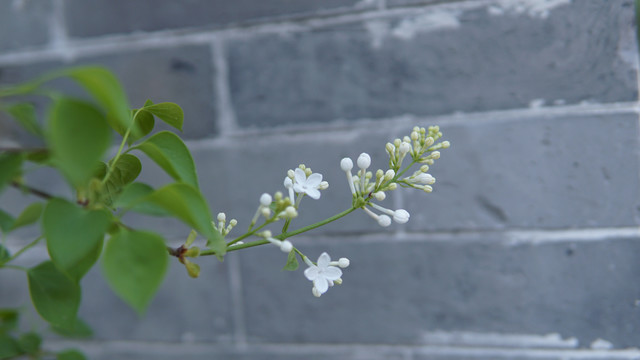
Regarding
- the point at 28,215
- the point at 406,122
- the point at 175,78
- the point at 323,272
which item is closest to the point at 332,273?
the point at 323,272

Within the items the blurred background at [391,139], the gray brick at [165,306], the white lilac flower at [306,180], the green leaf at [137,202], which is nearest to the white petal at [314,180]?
the white lilac flower at [306,180]

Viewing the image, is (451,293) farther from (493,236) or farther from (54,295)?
(54,295)

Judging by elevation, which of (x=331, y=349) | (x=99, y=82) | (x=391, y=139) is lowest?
(x=331, y=349)

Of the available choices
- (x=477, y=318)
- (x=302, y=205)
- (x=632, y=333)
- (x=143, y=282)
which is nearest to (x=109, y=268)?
(x=143, y=282)

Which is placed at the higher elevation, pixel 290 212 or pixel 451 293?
pixel 290 212

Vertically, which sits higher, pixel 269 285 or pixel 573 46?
pixel 573 46

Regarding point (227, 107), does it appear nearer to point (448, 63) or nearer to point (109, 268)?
point (448, 63)

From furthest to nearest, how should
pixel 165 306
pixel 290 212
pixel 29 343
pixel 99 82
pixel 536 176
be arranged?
1. pixel 165 306
2. pixel 536 176
3. pixel 29 343
4. pixel 290 212
5. pixel 99 82
